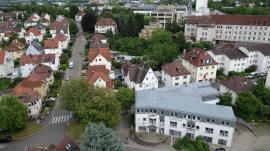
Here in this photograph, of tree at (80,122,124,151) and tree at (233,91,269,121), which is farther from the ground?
tree at (80,122,124,151)

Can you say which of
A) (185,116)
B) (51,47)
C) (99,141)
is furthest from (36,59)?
(185,116)

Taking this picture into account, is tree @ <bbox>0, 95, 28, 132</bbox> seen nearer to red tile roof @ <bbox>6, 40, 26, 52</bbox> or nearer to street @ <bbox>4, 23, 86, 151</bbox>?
street @ <bbox>4, 23, 86, 151</bbox>

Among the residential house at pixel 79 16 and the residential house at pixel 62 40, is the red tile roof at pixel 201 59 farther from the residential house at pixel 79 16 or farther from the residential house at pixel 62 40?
the residential house at pixel 79 16

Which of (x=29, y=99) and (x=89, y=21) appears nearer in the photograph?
(x=29, y=99)

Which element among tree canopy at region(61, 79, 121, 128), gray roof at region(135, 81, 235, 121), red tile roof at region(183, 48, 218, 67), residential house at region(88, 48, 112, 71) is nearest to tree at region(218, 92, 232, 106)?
gray roof at region(135, 81, 235, 121)

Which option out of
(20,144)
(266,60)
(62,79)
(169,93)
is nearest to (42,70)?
(62,79)

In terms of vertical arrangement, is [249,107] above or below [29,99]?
below

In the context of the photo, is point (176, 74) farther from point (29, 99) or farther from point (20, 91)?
point (20, 91)
